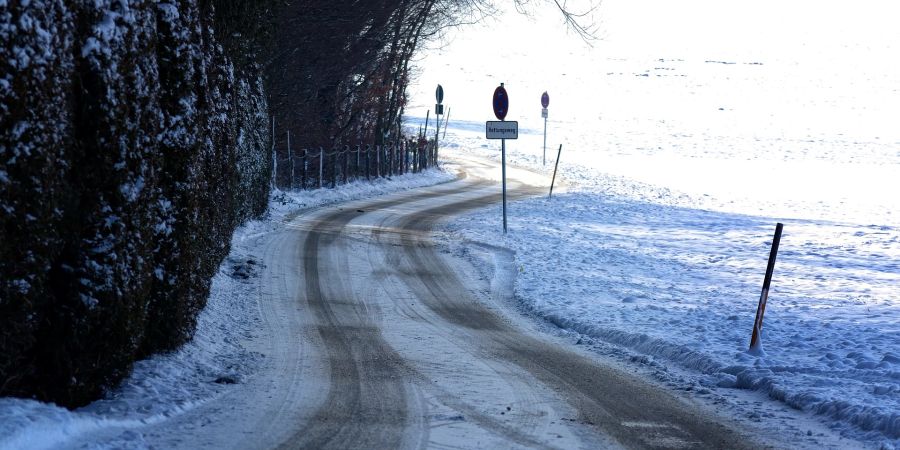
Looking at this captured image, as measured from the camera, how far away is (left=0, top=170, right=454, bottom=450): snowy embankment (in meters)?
5.93

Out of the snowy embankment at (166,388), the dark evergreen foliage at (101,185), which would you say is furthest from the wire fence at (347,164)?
the dark evergreen foliage at (101,185)

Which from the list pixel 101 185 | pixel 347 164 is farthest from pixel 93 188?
pixel 347 164

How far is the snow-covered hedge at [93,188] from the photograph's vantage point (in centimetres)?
549

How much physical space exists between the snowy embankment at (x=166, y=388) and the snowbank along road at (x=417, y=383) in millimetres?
166

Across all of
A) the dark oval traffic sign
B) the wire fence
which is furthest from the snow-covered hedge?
the wire fence

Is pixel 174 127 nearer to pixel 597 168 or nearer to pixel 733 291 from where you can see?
pixel 733 291

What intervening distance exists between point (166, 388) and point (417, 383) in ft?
6.92

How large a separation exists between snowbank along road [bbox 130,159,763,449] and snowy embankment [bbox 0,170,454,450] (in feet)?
0.54

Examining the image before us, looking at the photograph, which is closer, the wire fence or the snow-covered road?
the snow-covered road

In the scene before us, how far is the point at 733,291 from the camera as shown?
1397 cm

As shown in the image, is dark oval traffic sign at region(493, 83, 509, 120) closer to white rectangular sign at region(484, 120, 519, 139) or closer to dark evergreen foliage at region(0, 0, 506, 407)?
white rectangular sign at region(484, 120, 519, 139)

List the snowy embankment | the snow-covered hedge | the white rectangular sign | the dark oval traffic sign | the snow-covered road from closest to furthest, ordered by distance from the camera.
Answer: the snow-covered hedge < the snowy embankment < the snow-covered road < the white rectangular sign < the dark oval traffic sign

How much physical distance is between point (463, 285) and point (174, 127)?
22.3ft

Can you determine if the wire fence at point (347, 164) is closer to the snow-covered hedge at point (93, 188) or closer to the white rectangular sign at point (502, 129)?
the white rectangular sign at point (502, 129)
